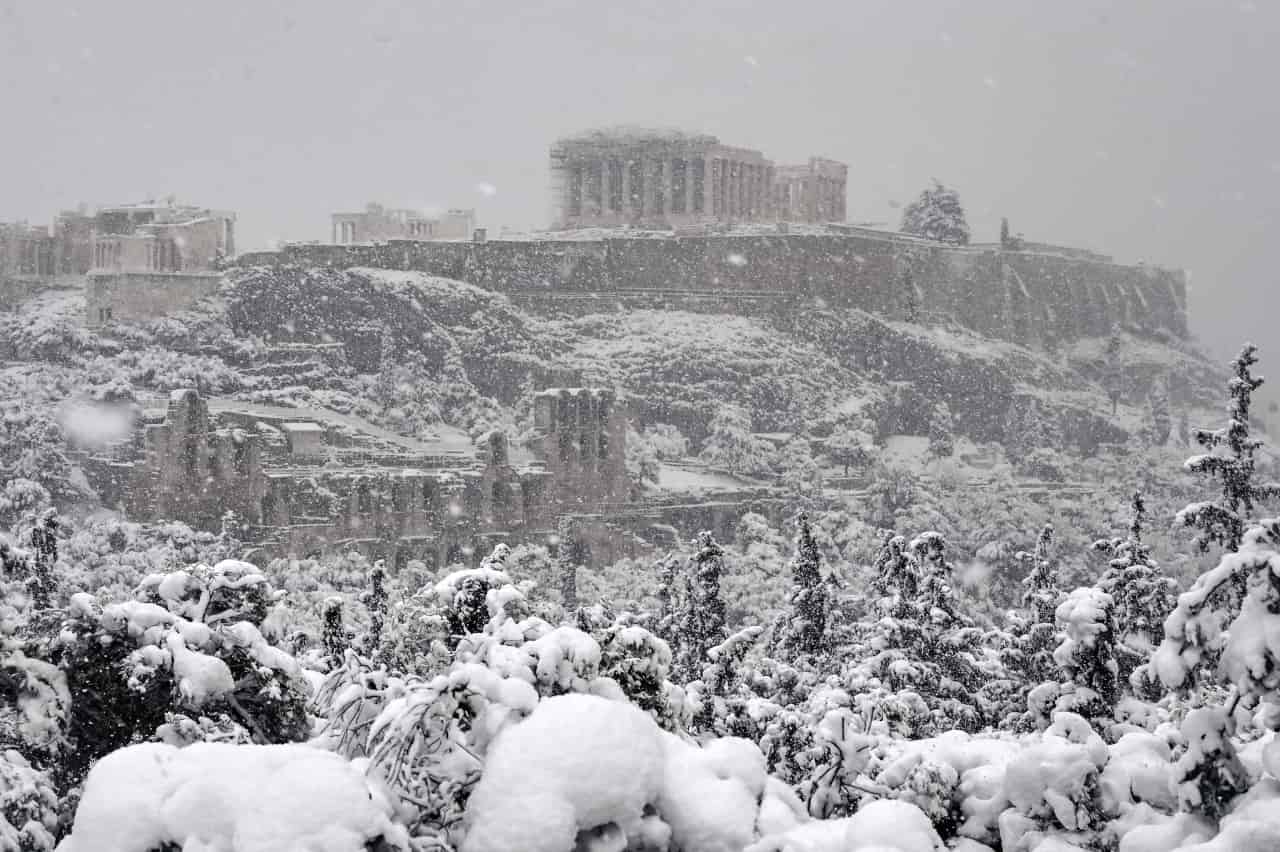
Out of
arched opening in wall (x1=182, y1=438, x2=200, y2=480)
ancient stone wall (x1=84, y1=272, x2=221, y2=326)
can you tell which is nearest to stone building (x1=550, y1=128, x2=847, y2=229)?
ancient stone wall (x1=84, y1=272, x2=221, y2=326)

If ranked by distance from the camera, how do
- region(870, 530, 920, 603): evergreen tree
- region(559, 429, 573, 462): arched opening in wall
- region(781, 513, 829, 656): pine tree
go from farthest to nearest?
region(559, 429, 573, 462): arched opening in wall
region(781, 513, 829, 656): pine tree
region(870, 530, 920, 603): evergreen tree

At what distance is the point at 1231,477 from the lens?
10.1 metres

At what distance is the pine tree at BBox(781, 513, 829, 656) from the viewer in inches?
668

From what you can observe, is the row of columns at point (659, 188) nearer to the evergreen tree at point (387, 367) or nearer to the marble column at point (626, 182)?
the marble column at point (626, 182)

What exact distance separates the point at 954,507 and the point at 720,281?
1930 centimetres

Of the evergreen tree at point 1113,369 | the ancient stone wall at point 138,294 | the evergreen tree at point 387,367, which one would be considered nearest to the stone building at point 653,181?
the evergreen tree at point 1113,369

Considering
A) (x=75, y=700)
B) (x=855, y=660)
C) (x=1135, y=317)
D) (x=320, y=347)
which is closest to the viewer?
(x=75, y=700)

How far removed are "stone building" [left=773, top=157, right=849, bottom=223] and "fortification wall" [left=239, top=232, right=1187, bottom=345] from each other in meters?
7.87

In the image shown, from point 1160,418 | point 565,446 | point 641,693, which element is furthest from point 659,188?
point 641,693

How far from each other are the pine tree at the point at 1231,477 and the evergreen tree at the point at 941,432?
4000 cm

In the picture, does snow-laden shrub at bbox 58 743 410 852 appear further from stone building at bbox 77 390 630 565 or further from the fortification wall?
the fortification wall

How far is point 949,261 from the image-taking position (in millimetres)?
64250

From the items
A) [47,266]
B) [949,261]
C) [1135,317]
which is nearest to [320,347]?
[47,266]

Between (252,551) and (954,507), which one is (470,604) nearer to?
(252,551)
